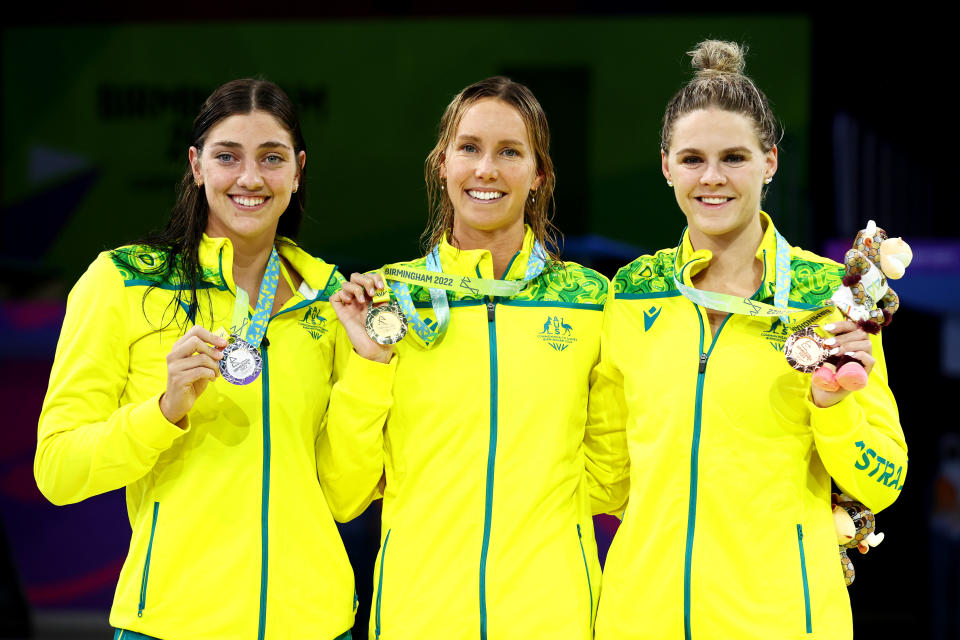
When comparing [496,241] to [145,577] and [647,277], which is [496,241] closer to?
[647,277]

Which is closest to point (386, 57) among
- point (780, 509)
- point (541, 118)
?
point (541, 118)

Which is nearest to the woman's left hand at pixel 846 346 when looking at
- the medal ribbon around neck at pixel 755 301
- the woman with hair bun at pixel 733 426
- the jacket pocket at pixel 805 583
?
the woman with hair bun at pixel 733 426

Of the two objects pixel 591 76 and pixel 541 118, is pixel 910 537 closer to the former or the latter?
pixel 591 76

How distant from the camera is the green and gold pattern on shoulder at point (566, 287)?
241 cm

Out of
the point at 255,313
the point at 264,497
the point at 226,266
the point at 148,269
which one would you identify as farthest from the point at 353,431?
the point at 148,269

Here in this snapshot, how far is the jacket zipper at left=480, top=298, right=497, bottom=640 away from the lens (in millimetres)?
2201

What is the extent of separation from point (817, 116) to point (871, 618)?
8.68 feet

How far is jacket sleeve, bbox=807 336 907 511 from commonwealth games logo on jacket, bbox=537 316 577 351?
0.56m

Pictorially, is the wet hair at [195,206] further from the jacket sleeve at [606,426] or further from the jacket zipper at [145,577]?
the jacket sleeve at [606,426]

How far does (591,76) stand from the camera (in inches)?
208

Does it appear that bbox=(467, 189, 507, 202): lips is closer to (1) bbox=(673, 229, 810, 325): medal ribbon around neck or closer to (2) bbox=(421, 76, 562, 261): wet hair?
(2) bbox=(421, 76, 562, 261): wet hair

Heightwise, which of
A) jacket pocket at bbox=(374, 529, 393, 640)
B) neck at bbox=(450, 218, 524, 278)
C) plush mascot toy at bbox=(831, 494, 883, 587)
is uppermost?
neck at bbox=(450, 218, 524, 278)

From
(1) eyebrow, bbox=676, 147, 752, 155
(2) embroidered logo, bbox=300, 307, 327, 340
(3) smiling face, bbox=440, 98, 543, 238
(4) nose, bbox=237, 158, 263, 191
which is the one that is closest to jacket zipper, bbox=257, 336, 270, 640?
(2) embroidered logo, bbox=300, 307, 327, 340

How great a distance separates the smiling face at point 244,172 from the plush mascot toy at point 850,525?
1.46m
